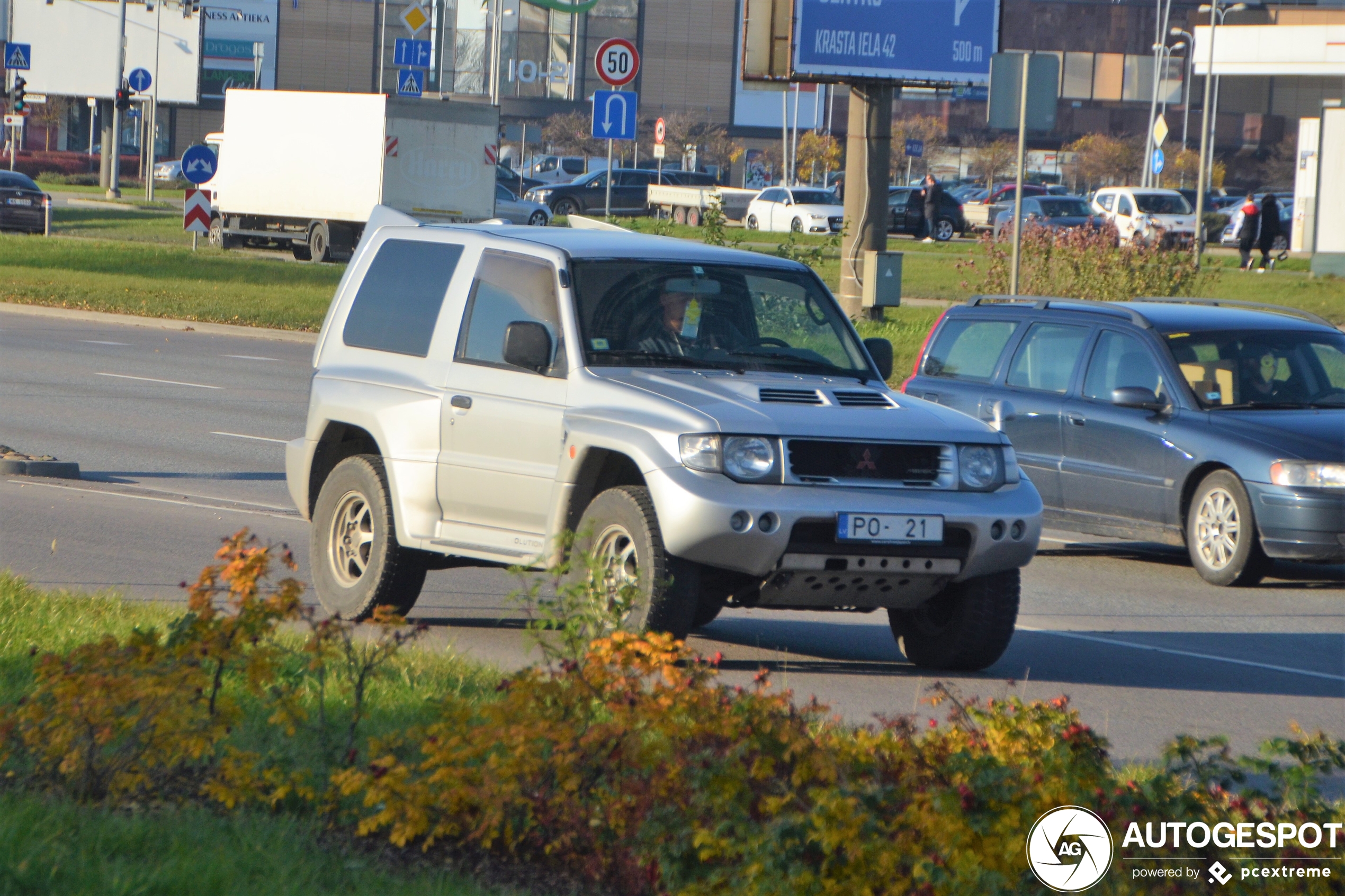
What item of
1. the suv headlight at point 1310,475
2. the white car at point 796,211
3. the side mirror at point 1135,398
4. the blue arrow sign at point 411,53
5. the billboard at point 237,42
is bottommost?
the suv headlight at point 1310,475

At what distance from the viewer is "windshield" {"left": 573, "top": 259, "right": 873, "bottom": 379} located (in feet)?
25.7

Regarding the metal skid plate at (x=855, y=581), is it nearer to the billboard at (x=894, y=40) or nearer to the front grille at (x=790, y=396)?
the front grille at (x=790, y=396)

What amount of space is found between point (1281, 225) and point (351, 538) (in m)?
41.7

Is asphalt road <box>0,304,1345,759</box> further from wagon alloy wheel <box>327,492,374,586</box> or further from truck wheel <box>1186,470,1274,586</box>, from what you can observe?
wagon alloy wheel <box>327,492,374,586</box>

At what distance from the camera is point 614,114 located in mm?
23188

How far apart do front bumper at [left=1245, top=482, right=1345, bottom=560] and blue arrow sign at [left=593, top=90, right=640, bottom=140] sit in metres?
13.9

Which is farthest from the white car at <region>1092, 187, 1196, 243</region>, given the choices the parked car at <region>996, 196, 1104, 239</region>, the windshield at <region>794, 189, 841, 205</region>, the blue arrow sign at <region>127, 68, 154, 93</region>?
the blue arrow sign at <region>127, 68, 154, 93</region>

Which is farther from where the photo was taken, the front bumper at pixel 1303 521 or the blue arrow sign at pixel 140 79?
the blue arrow sign at pixel 140 79

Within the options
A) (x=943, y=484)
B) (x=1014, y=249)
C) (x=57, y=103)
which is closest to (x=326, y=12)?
(x=57, y=103)

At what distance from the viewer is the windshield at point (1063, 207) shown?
53.4m

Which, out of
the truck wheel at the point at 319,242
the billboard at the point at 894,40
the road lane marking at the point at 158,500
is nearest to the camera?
the road lane marking at the point at 158,500

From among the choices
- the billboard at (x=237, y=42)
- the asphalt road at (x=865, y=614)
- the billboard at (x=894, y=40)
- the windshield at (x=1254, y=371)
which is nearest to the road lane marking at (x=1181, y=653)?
the asphalt road at (x=865, y=614)

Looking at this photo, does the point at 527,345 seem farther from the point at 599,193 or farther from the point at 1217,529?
the point at 599,193

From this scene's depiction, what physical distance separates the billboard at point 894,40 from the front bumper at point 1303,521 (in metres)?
16.1
